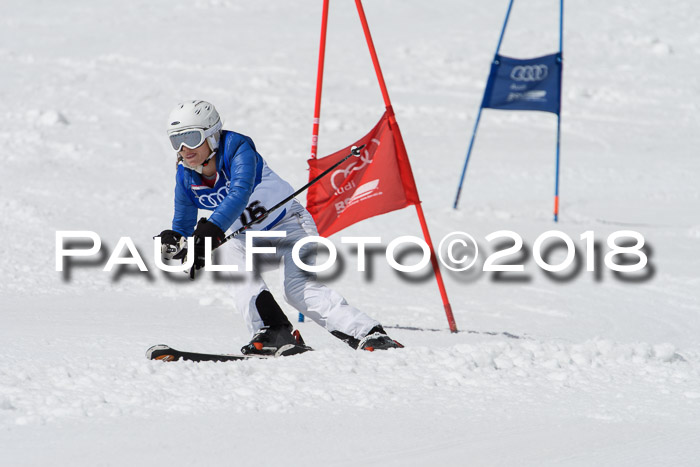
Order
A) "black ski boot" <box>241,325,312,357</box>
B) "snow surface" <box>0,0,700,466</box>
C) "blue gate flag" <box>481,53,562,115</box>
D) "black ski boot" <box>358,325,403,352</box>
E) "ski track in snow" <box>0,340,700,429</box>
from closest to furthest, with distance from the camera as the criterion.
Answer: "snow surface" <box>0,0,700,466</box> < "ski track in snow" <box>0,340,700,429</box> < "black ski boot" <box>358,325,403,352</box> < "black ski boot" <box>241,325,312,357</box> < "blue gate flag" <box>481,53,562,115</box>

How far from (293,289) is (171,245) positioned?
736 mm

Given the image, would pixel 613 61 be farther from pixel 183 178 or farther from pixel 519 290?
pixel 183 178

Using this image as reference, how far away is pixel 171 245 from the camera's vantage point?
4.66 meters

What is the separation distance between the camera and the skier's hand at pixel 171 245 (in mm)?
4637

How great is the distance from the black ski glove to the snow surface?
2.13ft

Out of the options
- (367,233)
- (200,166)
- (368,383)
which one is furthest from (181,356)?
(367,233)

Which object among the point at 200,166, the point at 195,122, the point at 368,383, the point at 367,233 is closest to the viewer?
the point at 368,383

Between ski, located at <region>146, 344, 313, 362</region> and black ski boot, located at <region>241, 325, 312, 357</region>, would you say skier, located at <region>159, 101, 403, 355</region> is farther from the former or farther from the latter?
ski, located at <region>146, 344, 313, 362</region>

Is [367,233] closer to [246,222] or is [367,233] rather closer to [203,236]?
[246,222]

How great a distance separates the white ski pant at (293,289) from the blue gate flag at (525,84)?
6.27m

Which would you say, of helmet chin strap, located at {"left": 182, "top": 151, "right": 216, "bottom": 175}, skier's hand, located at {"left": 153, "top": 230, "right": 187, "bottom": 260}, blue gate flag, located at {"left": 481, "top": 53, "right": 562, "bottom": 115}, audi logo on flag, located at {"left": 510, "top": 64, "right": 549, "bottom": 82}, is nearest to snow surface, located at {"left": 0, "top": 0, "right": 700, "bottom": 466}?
skier's hand, located at {"left": 153, "top": 230, "right": 187, "bottom": 260}

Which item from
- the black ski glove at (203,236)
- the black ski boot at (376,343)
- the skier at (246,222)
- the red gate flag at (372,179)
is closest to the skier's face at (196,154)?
the skier at (246,222)

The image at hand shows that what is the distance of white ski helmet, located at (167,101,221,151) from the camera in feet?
14.8

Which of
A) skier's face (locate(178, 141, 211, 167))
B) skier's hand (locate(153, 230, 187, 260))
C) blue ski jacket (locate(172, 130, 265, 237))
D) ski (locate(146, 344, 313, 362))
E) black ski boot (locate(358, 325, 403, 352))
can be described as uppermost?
skier's face (locate(178, 141, 211, 167))
